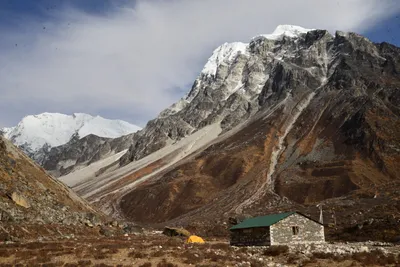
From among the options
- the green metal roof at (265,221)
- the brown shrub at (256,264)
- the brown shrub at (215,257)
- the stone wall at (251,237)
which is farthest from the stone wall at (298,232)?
the brown shrub at (256,264)

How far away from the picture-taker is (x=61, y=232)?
46656 millimetres

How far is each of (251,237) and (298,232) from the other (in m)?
5.00

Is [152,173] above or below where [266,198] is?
above

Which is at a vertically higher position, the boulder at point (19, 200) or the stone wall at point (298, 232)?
the boulder at point (19, 200)

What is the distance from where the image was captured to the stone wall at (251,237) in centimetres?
4247

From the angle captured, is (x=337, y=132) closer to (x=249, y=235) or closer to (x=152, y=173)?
(x=152, y=173)

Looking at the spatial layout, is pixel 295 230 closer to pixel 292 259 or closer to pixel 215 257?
pixel 292 259

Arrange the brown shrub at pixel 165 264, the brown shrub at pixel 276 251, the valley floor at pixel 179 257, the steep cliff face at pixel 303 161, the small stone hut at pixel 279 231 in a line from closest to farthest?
the brown shrub at pixel 165 264, the valley floor at pixel 179 257, the brown shrub at pixel 276 251, the small stone hut at pixel 279 231, the steep cliff face at pixel 303 161

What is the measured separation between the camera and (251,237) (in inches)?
1743

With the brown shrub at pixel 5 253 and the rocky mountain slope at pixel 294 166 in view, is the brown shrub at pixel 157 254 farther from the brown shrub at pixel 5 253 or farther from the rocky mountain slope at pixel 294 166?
the rocky mountain slope at pixel 294 166

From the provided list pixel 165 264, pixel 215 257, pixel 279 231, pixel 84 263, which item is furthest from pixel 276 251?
pixel 84 263

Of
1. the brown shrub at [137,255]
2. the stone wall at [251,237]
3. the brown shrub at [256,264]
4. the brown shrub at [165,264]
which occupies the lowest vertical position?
the brown shrub at [256,264]

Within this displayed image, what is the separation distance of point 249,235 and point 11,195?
88.8ft

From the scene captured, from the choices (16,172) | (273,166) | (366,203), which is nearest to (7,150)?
(16,172)
